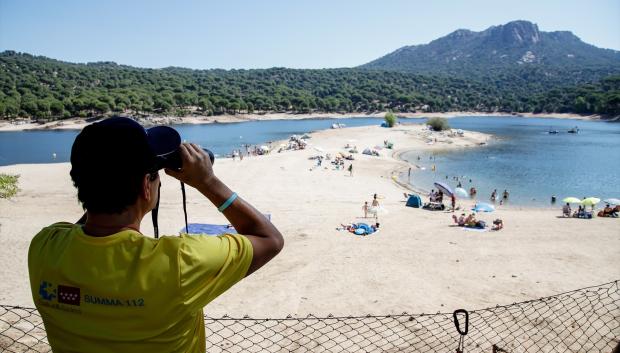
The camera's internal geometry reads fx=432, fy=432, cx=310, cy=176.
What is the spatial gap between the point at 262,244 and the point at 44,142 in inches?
2675

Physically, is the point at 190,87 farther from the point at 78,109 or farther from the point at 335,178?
the point at 335,178

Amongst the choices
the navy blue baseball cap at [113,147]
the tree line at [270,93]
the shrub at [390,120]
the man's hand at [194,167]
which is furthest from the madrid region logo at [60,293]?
the tree line at [270,93]

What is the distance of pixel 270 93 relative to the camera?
468 feet

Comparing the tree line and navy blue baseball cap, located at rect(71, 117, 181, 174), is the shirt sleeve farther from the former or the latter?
the tree line

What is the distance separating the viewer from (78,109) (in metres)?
85.6

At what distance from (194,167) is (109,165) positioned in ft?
0.99

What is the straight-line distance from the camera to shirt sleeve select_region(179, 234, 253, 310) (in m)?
1.38

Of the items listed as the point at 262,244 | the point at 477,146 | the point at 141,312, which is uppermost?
the point at 262,244

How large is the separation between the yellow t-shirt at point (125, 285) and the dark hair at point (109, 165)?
4.7 inches

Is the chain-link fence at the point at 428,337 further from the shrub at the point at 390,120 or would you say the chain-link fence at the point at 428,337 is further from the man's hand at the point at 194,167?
the shrub at the point at 390,120

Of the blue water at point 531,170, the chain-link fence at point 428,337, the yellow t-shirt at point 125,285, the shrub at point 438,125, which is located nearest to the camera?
the yellow t-shirt at point 125,285

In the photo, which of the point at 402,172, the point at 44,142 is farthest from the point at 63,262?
the point at 44,142

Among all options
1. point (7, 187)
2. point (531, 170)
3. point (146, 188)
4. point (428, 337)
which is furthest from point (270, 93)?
point (146, 188)

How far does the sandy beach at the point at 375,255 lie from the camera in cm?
876
